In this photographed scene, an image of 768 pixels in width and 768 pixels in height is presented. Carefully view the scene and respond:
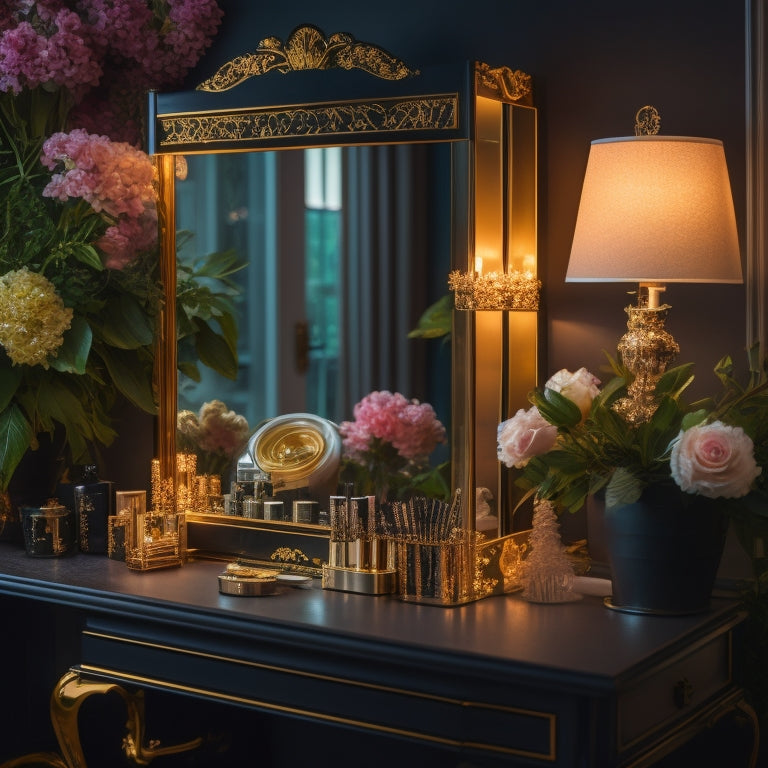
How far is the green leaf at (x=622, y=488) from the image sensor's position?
2014 mm

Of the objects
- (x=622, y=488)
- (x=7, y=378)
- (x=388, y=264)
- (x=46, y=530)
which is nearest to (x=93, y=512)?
(x=46, y=530)

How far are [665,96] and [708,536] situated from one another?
2.65ft

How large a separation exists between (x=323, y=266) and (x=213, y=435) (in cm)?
44

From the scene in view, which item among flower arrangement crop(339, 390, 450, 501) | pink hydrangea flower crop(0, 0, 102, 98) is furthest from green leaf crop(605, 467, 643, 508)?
pink hydrangea flower crop(0, 0, 102, 98)

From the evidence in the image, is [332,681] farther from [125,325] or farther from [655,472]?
[125,325]

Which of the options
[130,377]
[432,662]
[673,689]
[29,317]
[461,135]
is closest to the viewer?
[432,662]

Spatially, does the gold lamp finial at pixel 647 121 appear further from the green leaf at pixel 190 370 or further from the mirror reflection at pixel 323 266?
the green leaf at pixel 190 370

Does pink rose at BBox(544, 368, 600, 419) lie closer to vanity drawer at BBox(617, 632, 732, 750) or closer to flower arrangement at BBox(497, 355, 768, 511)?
flower arrangement at BBox(497, 355, 768, 511)

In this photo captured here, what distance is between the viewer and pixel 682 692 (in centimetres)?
202

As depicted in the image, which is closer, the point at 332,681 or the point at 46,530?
the point at 332,681

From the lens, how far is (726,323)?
2303mm

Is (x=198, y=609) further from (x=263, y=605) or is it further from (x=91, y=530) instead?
(x=91, y=530)

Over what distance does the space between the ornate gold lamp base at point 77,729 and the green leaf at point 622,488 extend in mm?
962

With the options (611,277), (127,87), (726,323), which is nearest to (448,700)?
(611,277)
